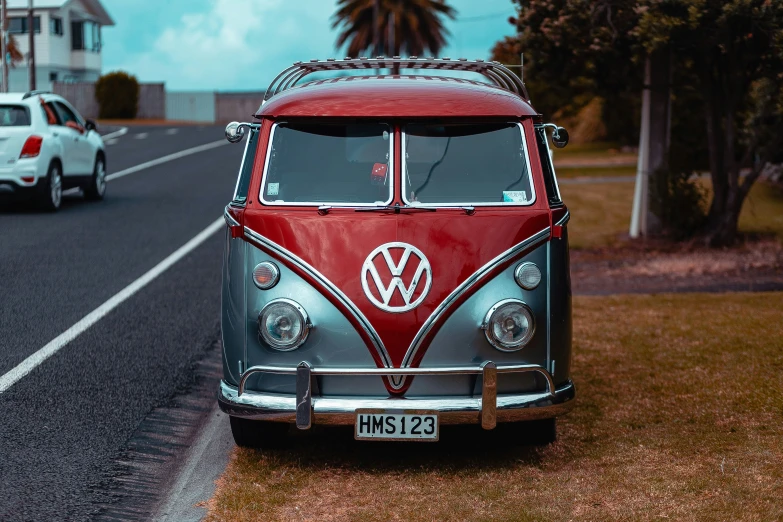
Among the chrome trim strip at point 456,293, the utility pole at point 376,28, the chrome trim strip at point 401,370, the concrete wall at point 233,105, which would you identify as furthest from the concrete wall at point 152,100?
the chrome trim strip at point 456,293

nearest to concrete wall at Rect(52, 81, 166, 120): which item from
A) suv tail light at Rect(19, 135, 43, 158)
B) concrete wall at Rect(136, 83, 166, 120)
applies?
concrete wall at Rect(136, 83, 166, 120)

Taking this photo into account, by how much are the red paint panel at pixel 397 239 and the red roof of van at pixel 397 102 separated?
60 cm

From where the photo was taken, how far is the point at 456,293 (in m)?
5.57

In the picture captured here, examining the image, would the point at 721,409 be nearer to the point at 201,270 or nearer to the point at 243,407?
the point at 243,407

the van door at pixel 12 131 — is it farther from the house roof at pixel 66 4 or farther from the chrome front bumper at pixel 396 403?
the house roof at pixel 66 4

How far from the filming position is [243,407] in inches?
223

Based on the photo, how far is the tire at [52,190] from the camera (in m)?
16.0

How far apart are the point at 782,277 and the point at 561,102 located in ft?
79.4

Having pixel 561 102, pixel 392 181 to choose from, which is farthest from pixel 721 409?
pixel 561 102

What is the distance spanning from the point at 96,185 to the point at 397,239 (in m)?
13.4

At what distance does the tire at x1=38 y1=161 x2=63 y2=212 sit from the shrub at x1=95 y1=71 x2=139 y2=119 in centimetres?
4234

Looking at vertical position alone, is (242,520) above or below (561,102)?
below

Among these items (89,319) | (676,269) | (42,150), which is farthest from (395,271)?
(42,150)

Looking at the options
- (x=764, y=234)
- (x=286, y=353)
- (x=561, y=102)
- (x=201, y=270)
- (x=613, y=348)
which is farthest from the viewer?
(x=561, y=102)
